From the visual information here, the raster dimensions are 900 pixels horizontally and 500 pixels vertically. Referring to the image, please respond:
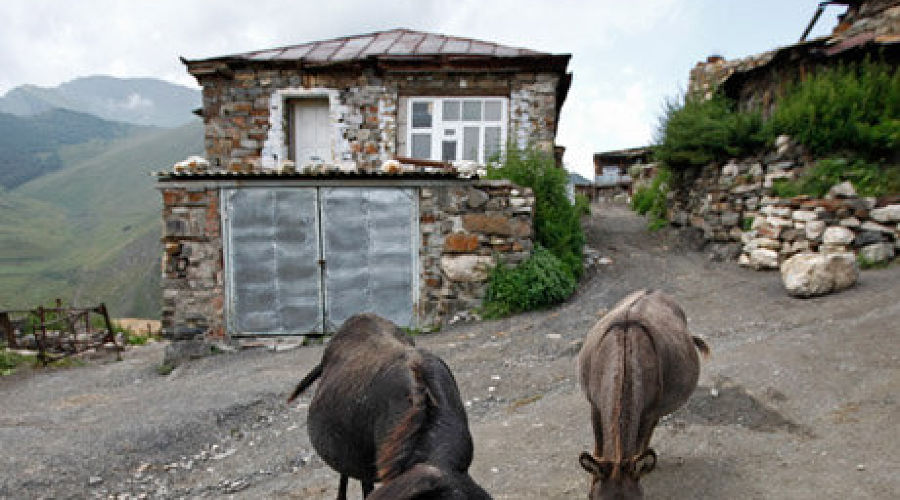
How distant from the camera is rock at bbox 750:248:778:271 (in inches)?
357

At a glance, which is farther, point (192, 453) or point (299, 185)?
point (299, 185)

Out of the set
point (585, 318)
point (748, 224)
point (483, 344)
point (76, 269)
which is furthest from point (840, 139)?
point (76, 269)

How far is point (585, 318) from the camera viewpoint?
821 cm

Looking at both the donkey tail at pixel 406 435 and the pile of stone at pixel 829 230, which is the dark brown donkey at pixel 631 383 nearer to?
the donkey tail at pixel 406 435

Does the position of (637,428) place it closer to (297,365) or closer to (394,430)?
(394,430)

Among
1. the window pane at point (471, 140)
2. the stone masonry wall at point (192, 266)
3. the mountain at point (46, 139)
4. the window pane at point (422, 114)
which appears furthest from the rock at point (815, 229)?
the mountain at point (46, 139)

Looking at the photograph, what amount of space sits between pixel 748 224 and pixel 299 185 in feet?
29.6

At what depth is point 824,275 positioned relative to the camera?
24.0 feet

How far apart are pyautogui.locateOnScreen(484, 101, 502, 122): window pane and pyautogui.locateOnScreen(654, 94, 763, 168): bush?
4.12 m

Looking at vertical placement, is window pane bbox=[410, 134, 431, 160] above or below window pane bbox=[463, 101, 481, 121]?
below

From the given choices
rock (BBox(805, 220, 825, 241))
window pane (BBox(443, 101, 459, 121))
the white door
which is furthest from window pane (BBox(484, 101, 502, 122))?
rock (BBox(805, 220, 825, 241))

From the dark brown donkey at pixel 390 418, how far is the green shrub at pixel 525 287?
557cm

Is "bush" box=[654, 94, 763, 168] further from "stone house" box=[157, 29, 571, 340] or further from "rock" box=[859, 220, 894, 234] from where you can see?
"stone house" box=[157, 29, 571, 340]

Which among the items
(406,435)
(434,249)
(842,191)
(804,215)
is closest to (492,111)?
(434,249)
